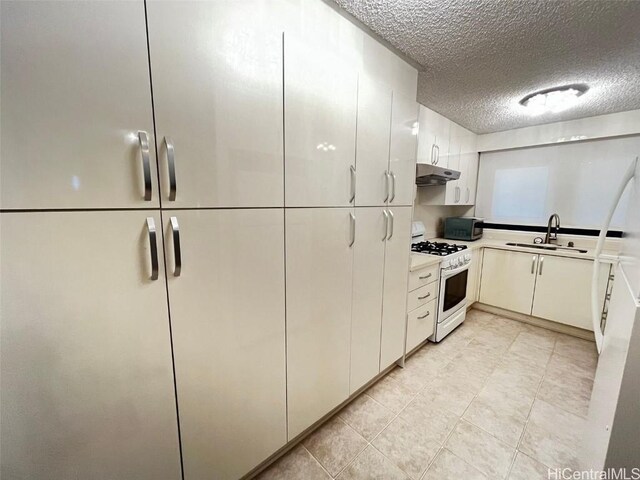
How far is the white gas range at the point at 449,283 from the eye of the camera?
2.41 meters

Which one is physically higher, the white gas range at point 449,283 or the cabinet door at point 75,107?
the cabinet door at point 75,107

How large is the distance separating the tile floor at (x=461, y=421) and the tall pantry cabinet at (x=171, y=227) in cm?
28

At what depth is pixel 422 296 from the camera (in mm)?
2209

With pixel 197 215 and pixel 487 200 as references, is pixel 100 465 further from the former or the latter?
pixel 487 200

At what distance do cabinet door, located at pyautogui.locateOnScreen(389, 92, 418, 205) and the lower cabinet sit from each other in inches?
79.0

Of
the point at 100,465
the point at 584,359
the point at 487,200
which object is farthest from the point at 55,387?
the point at 487,200

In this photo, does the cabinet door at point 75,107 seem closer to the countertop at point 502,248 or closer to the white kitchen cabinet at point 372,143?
the white kitchen cabinet at point 372,143

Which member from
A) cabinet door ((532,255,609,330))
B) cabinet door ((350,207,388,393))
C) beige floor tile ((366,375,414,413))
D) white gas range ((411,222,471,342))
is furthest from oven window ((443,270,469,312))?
cabinet door ((350,207,388,393))

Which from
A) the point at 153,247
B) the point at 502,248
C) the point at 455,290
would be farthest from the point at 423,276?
the point at 153,247

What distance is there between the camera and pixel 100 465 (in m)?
0.81

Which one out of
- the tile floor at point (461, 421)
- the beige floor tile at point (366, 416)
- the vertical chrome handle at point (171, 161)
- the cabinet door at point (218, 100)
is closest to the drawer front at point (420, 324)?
the tile floor at point (461, 421)

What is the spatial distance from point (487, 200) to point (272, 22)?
12.3ft

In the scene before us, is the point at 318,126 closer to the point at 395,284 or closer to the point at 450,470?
the point at 395,284

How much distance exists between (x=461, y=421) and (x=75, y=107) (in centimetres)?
239
